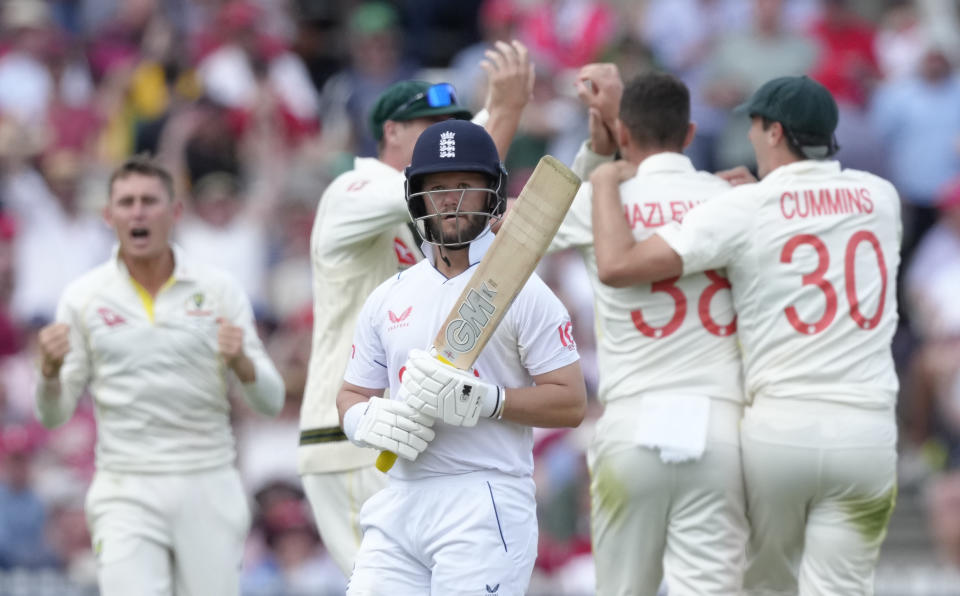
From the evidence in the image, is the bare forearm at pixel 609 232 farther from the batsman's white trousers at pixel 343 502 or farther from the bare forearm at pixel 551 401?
the batsman's white trousers at pixel 343 502

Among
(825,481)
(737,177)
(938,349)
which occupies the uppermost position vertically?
(737,177)

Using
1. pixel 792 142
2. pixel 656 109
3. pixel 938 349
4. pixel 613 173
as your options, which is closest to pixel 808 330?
pixel 792 142

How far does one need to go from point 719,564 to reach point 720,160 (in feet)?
20.4

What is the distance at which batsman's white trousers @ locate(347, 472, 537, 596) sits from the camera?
5434mm

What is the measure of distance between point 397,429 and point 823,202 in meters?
2.20

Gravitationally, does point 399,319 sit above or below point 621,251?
below

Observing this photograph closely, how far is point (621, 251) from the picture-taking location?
658 centimetres

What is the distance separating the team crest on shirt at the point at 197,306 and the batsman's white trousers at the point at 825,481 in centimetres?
258

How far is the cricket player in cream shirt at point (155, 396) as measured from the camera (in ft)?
24.0

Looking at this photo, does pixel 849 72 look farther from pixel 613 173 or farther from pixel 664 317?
pixel 664 317

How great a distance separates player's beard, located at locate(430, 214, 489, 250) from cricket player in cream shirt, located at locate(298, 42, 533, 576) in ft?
4.12

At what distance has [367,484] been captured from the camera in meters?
7.04

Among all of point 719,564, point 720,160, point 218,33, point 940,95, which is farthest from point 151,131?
point 719,564

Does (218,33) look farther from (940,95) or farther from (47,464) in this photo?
(940,95)
